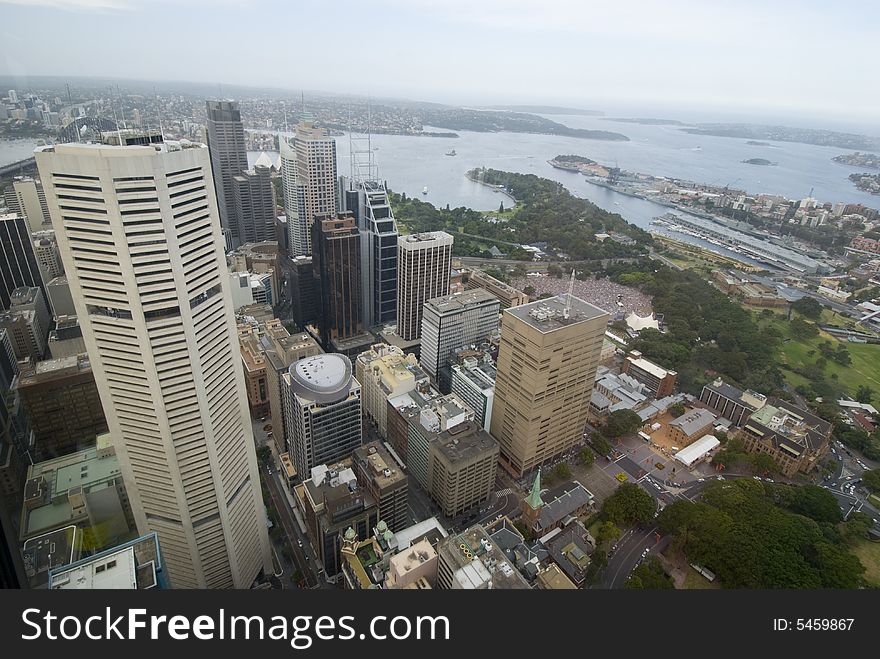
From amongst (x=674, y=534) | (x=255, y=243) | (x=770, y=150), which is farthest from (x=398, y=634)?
(x=770, y=150)

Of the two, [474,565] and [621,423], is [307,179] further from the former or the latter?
[474,565]

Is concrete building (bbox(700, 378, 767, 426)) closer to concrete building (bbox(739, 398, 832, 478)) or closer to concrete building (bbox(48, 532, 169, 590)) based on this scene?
concrete building (bbox(739, 398, 832, 478))

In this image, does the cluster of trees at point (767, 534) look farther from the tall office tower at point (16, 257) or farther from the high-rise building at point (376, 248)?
the tall office tower at point (16, 257)

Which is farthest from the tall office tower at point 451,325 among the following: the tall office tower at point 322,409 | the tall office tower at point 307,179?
the tall office tower at point 307,179

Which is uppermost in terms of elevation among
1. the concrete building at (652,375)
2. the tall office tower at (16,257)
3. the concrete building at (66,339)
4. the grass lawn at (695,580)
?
the tall office tower at (16,257)

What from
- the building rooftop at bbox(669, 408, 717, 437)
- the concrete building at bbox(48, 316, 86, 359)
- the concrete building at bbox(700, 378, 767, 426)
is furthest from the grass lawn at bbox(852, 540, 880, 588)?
the concrete building at bbox(48, 316, 86, 359)

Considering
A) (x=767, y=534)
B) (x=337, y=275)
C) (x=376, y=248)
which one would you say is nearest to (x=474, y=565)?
(x=767, y=534)

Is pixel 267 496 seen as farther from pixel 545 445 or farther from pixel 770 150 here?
pixel 770 150
